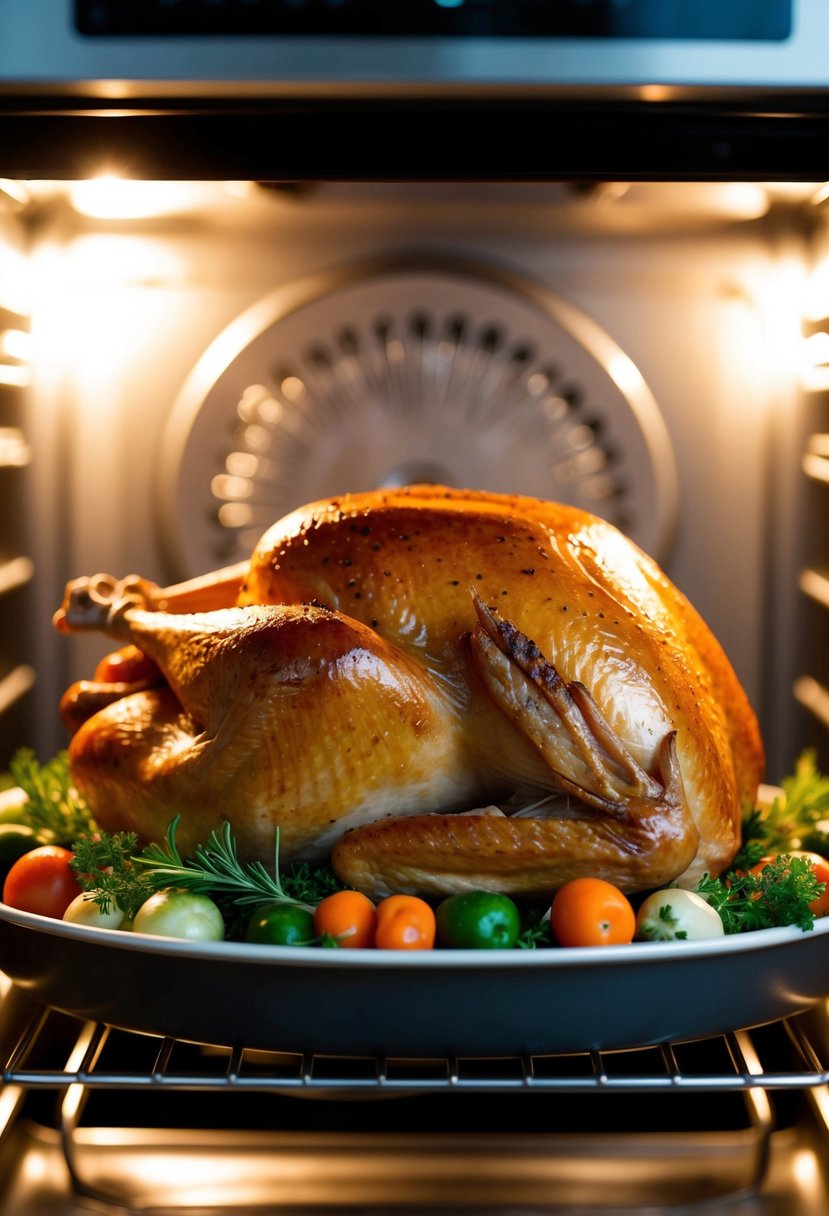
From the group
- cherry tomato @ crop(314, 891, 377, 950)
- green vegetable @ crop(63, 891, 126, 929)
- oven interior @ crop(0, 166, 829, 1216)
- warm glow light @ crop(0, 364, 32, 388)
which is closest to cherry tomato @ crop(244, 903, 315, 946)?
cherry tomato @ crop(314, 891, 377, 950)

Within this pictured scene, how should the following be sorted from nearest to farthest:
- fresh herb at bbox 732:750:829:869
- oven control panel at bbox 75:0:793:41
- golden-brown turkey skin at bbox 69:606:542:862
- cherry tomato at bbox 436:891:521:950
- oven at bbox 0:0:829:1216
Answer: oven control panel at bbox 75:0:793:41
cherry tomato at bbox 436:891:521:950
golden-brown turkey skin at bbox 69:606:542:862
oven at bbox 0:0:829:1216
fresh herb at bbox 732:750:829:869

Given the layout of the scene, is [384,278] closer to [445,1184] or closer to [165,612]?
[165,612]

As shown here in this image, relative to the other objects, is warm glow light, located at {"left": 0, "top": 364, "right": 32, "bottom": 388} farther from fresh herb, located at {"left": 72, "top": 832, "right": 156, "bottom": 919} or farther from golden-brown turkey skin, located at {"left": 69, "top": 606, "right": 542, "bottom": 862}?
fresh herb, located at {"left": 72, "top": 832, "right": 156, "bottom": 919}

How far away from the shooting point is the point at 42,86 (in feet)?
2.97

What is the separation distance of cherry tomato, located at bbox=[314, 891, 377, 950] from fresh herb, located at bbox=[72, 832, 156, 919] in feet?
0.54

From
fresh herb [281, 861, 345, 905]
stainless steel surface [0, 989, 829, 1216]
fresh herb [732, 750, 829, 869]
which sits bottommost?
stainless steel surface [0, 989, 829, 1216]

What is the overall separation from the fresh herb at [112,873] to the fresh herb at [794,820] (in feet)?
1.92

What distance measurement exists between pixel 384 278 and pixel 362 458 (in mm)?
215

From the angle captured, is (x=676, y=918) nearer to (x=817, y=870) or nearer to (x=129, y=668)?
(x=817, y=870)

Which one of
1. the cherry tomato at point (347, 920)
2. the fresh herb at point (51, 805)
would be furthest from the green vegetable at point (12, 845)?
the cherry tomato at point (347, 920)

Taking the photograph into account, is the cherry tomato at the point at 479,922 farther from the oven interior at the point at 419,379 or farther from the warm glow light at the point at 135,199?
the warm glow light at the point at 135,199

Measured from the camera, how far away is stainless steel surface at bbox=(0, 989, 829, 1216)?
0.93 m

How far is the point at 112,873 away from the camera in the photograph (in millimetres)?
1124

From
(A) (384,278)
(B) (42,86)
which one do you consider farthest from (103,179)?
(A) (384,278)
